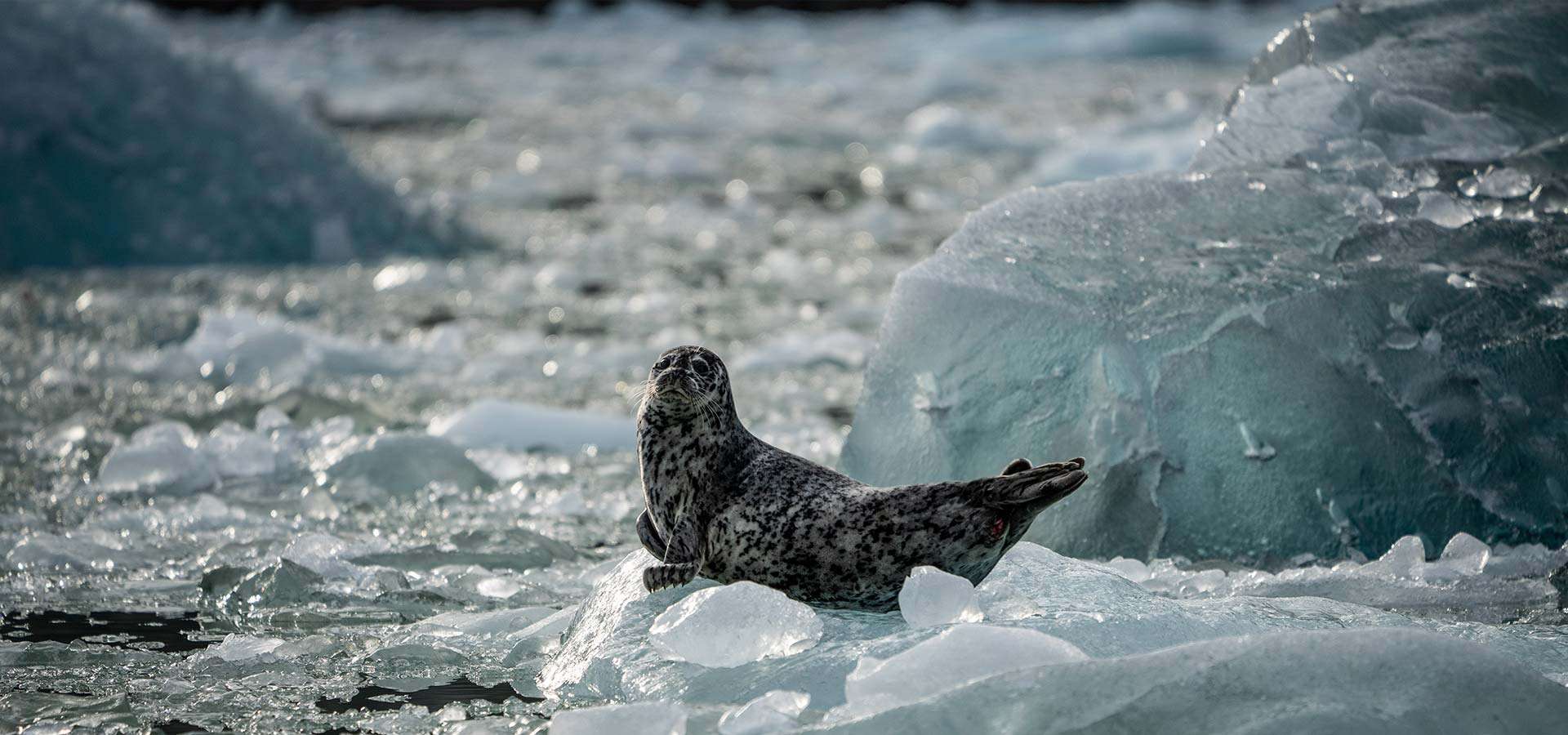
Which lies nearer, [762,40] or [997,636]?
[997,636]

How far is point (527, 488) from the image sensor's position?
489 centimetres

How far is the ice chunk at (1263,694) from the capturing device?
2559 millimetres

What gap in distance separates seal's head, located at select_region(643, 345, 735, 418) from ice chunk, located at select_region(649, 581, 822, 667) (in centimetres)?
44

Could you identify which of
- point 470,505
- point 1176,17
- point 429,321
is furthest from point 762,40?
point 470,505

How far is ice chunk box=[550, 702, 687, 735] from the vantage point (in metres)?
2.66

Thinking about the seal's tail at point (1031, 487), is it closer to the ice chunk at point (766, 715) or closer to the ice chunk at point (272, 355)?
the ice chunk at point (766, 715)

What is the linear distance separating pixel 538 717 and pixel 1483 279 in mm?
2726

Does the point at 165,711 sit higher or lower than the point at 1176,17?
higher

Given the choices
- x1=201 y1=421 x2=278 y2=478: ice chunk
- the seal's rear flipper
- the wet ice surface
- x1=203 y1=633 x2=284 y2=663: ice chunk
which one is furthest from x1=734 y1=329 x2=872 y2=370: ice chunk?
the seal's rear flipper

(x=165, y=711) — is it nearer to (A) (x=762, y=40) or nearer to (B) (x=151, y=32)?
(B) (x=151, y=32)

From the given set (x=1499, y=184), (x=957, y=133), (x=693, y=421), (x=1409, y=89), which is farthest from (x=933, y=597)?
(x=957, y=133)

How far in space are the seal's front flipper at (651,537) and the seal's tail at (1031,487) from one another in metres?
0.67

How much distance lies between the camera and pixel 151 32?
30.8ft

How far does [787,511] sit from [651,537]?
0.33 metres
